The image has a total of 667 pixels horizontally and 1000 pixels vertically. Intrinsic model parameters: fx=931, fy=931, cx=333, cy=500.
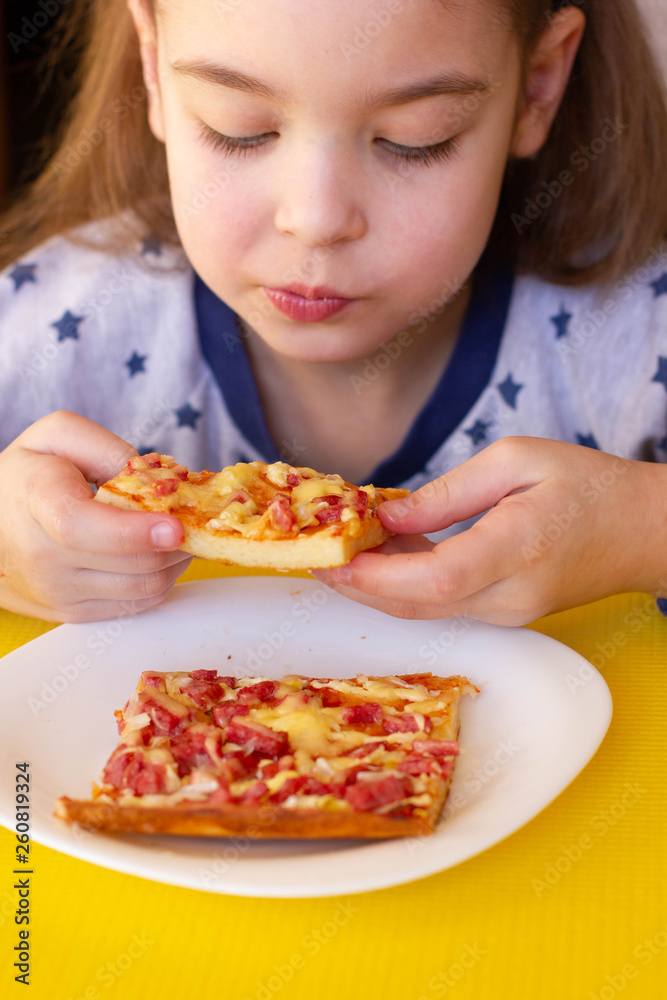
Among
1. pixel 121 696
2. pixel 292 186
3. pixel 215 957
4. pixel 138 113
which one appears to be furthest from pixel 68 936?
pixel 138 113

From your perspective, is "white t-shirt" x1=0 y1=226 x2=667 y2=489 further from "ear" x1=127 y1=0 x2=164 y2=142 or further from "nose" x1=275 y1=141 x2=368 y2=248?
"nose" x1=275 y1=141 x2=368 y2=248

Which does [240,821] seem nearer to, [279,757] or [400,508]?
[279,757]

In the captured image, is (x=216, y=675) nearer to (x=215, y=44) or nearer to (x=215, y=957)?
(x=215, y=957)

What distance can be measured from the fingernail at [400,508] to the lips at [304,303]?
1.45 feet

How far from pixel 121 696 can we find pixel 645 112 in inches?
57.8

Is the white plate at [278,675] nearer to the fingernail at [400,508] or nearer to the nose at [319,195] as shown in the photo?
the fingernail at [400,508]

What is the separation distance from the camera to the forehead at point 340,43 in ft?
3.81

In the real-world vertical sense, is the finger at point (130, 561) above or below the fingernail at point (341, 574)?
below

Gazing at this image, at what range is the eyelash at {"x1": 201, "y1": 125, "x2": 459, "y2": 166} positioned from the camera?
4.23 ft

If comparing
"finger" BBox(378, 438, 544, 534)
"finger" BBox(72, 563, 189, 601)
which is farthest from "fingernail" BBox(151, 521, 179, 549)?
"finger" BBox(378, 438, 544, 534)

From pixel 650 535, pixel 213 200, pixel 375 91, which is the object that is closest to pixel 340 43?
pixel 375 91

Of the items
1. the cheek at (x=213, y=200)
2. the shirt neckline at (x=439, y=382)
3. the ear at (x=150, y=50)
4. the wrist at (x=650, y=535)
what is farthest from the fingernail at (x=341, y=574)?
the ear at (x=150, y=50)

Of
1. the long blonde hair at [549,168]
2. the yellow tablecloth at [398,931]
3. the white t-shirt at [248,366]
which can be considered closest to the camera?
the yellow tablecloth at [398,931]

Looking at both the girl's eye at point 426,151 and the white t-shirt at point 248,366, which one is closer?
the girl's eye at point 426,151
